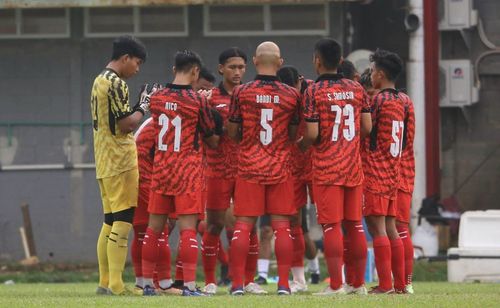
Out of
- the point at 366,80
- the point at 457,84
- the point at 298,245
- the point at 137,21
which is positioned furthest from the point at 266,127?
the point at 457,84

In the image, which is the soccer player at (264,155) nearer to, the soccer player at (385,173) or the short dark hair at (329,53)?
the short dark hair at (329,53)

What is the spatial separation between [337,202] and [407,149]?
1418mm

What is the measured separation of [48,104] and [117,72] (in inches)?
435

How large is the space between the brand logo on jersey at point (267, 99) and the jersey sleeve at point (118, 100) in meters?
1.22

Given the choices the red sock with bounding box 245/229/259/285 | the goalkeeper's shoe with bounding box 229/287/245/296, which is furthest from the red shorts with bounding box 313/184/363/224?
the red sock with bounding box 245/229/259/285

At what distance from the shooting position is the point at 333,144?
14172 mm

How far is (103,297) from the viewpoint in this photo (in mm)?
13867

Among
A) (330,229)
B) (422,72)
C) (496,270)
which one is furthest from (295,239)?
(422,72)

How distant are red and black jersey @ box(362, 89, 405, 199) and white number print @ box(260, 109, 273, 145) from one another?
1.06 meters

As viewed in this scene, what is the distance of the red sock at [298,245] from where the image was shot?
16.0m

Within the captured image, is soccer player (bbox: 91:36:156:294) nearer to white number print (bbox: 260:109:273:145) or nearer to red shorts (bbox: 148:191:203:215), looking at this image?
red shorts (bbox: 148:191:203:215)

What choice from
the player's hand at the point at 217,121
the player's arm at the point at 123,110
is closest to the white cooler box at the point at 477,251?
the player's hand at the point at 217,121

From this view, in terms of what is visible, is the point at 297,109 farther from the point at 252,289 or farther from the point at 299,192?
the point at 252,289

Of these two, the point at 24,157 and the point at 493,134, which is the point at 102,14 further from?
the point at 493,134
